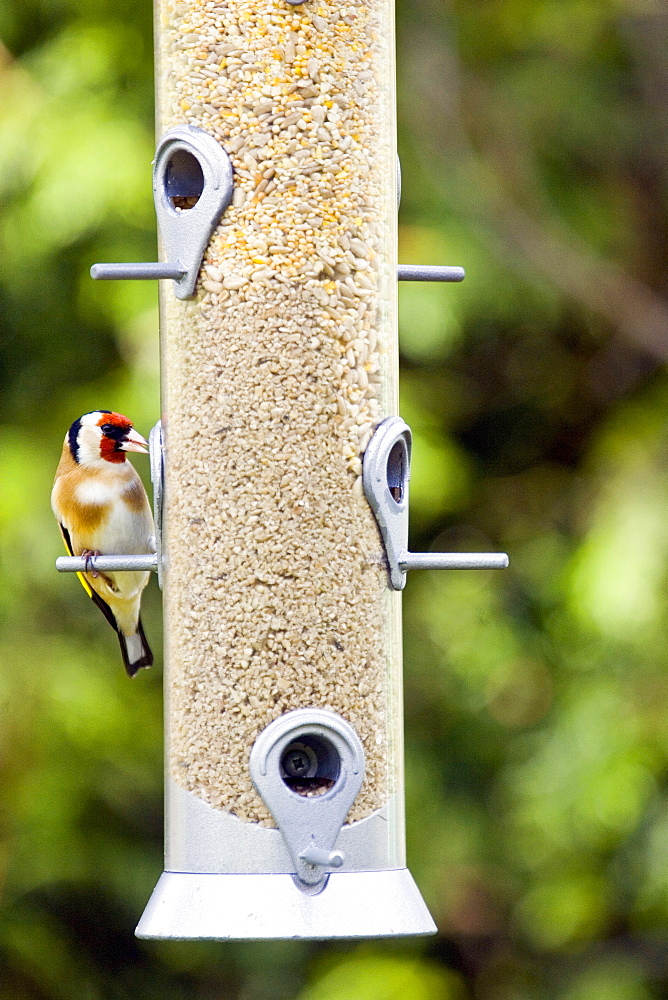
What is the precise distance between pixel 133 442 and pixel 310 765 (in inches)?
37.5

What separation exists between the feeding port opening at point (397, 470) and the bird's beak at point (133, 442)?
2.05 ft

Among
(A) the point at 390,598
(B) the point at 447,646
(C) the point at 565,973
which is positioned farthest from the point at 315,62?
(C) the point at 565,973

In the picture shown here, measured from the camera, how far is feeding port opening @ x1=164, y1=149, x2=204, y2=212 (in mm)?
2539

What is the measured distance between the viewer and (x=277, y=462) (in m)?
2.45

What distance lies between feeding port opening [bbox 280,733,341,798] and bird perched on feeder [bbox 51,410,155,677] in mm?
694

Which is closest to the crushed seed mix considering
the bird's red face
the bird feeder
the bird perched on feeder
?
the bird feeder

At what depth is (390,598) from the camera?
2.53m

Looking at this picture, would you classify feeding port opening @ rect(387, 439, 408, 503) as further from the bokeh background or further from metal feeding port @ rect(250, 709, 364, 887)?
the bokeh background

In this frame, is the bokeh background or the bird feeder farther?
the bokeh background

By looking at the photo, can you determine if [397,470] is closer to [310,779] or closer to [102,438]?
[310,779]

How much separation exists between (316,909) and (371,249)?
3.42 feet

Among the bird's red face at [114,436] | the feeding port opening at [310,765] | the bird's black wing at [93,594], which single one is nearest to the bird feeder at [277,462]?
the feeding port opening at [310,765]

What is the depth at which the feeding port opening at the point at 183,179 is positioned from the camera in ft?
8.33

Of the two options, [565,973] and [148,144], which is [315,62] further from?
[565,973]
